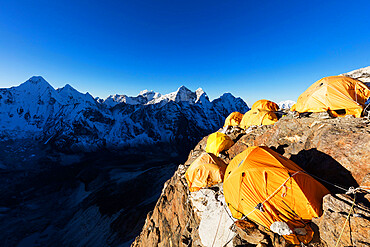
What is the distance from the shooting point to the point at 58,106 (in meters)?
147

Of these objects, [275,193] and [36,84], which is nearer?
[275,193]

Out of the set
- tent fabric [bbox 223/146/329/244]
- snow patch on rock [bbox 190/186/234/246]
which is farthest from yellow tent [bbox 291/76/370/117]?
snow patch on rock [bbox 190/186/234/246]

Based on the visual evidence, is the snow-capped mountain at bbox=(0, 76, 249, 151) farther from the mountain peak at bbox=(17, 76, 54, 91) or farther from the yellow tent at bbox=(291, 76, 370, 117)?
the yellow tent at bbox=(291, 76, 370, 117)

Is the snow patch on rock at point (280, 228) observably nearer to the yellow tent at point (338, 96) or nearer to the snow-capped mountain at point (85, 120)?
the yellow tent at point (338, 96)

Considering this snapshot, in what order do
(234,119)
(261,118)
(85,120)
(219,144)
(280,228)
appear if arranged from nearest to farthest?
(280,228)
(219,144)
(261,118)
(234,119)
(85,120)

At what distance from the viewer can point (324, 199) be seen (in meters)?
4.98

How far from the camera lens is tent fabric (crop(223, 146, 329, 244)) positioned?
5.27 m

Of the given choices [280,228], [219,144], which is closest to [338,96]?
[219,144]

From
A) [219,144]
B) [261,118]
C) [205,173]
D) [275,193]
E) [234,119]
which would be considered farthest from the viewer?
[234,119]

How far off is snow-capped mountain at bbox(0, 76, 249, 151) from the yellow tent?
140 metres

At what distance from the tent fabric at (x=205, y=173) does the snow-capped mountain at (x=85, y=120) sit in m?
136

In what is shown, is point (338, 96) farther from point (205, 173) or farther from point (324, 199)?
point (205, 173)

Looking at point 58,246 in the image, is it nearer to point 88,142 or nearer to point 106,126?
point 88,142

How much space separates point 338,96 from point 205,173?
1093 centimetres
